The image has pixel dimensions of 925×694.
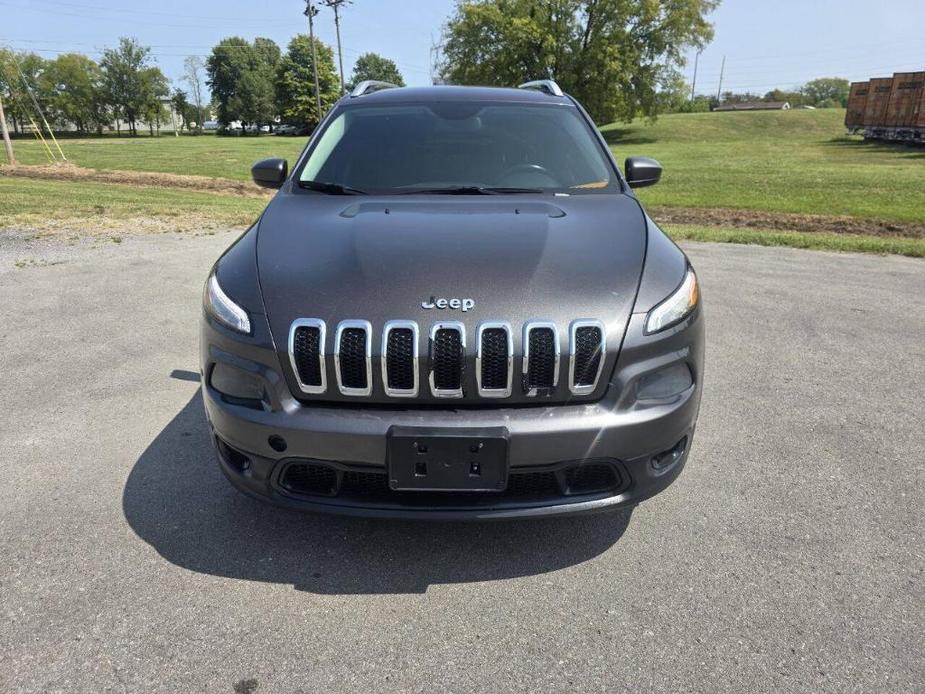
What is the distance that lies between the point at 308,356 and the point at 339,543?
839mm

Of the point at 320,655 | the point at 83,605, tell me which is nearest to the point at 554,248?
the point at 320,655

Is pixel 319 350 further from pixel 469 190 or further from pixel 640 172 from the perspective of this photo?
pixel 640 172

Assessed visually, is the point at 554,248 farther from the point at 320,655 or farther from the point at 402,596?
the point at 320,655

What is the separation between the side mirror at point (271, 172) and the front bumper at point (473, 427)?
158cm

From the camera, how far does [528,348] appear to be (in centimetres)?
212

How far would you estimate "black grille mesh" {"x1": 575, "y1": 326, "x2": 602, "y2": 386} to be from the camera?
216 centimetres

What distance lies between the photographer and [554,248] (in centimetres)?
252

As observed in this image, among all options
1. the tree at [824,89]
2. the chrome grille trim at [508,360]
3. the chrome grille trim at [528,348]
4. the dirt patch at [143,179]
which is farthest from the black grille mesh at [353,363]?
the tree at [824,89]

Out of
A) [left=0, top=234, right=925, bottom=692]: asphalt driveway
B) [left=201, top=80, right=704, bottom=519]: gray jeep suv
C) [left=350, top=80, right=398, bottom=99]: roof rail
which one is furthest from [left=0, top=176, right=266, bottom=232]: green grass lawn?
[left=201, top=80, right=704, bottom=519]: gray jeep suv

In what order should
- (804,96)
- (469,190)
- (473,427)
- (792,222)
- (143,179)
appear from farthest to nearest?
1. (804,96)
2. (143,179)
3. (792,222)
4. (469,190)
5. (473,427)

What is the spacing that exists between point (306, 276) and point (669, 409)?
138cm

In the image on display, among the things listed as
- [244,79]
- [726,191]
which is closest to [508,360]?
[726,191]

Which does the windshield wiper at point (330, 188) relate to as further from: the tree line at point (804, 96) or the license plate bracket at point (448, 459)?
the tree line at point (804, 96)

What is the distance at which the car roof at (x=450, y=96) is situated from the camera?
12.7 feet
